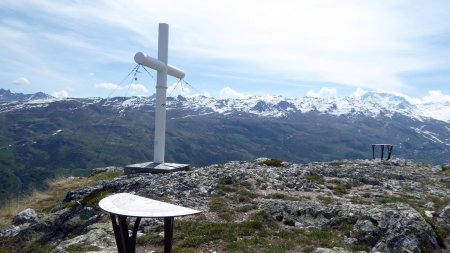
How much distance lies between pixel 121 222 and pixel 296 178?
76.7ft

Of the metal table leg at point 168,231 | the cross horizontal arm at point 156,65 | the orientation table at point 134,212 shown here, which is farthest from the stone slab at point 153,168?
the metal table leg at point 168,231

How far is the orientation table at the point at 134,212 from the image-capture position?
1161 cm

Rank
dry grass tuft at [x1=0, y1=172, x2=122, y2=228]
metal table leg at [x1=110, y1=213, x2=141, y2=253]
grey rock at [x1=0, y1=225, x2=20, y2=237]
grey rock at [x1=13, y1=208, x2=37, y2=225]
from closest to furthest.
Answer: metal table leg at [x1=110, y1=213, x2=141, y2=253]
grey rock at [x1=0, y1=225, x2=20, y2=237]
grey rock at [x1=13, y1=208, x2=37, y2=225]
dry grass tuft at [x1=0, y1=172, x2=122, y2=228]

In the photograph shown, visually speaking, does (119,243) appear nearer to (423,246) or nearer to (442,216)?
(423,246)

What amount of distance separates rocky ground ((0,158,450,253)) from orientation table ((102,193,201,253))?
19.8ft

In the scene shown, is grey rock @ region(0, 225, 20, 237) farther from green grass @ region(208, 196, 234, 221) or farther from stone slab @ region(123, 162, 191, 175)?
stone slab @ region(123, 162, 191, 175)

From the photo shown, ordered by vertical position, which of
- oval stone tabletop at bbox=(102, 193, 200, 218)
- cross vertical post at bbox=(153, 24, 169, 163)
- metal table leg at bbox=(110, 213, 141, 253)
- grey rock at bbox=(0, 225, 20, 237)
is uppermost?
cross vertical post at bbox=(153, 24, 169, 163)

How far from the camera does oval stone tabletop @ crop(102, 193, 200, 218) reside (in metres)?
11.5

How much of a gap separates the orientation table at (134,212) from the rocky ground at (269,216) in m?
6.03

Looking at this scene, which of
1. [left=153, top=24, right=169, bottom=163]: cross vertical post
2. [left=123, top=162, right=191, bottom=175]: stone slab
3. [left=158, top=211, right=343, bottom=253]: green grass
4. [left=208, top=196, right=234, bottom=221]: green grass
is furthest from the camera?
[left=153, top=24, right=169, bottom=163]: cross vertical post

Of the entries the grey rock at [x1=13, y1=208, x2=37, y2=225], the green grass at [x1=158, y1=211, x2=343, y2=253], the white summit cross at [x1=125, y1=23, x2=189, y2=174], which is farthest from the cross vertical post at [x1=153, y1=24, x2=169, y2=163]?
the green grass at [x1=158, y1=211, x2=343, y2=253]

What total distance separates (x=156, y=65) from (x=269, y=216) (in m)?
19.7

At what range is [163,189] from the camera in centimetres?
2911

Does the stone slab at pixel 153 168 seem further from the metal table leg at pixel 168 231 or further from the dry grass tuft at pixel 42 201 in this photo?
the metal table leg at pixel 168 231
